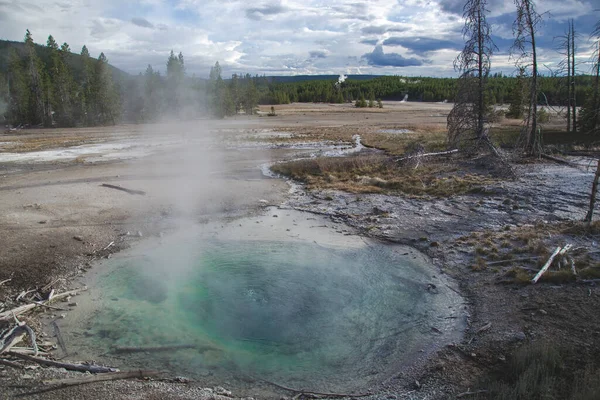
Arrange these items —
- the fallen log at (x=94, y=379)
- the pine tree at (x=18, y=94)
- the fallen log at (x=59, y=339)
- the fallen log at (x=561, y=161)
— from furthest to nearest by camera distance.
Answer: the pine tree at (x=18, y=94) → the fallen log at (x=561, y=161) → the fallen log at (x=59, y=339) → the fallen log at (x=94, y=379)

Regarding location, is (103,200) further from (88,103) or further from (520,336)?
(88,103)

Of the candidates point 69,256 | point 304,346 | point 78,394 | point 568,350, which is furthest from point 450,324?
point 69,256

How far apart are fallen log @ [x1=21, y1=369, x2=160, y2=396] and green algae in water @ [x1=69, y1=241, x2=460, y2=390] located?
353 mm

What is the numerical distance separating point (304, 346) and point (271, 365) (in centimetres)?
62

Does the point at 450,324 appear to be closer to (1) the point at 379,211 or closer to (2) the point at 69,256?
(1) the point at 379,211

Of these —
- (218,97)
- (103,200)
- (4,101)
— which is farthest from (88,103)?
(103,200)

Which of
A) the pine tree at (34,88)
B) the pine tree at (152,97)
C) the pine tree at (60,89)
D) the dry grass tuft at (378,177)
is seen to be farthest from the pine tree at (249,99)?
the dry grass tuft at (378,177)

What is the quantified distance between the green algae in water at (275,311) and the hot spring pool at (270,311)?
0.06 ft

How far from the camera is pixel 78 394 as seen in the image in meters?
4.90

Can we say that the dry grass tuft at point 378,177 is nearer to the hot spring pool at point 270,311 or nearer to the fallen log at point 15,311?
the hot spring pool at point 270,311

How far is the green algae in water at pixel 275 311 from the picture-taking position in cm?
574

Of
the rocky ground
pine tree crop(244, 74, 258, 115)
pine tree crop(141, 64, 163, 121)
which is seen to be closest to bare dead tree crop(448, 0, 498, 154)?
the rocky ground

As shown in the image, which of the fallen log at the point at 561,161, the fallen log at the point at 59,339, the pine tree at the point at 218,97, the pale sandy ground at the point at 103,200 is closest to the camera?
the fallen log at the point at 59,339

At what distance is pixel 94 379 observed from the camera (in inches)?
203
